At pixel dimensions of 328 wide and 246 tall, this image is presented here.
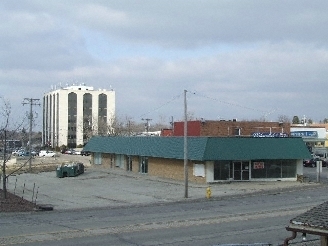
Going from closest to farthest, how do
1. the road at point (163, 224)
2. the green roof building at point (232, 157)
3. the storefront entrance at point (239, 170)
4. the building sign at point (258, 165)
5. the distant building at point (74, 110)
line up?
the road at point (163, 224)
the green roof building at point (232, 157)
the storefront entrance at point (239, 170)
the building sign at point (258, 165)
the distant building at point (74, 110)

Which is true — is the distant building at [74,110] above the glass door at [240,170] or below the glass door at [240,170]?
above

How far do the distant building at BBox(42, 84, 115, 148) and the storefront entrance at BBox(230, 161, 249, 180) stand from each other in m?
120

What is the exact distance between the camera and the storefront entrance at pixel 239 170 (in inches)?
1908

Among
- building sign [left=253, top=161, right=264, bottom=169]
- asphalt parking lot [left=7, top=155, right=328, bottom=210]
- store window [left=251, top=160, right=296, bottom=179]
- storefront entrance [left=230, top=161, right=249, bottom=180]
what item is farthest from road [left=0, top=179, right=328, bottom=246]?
store window [left=251, top=160, right=296, bottom=179]

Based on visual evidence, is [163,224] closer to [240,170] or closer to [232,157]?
[232,157]

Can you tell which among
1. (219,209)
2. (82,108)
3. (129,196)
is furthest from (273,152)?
(82,108)

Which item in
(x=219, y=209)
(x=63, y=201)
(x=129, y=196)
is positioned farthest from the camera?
(x=129, y=196)

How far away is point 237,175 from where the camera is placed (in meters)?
48.7

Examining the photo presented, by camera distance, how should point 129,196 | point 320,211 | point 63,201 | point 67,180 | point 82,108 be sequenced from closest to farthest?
point 320,211 < point 63,201 < point 129,196 < point 67,180 < point 82,108

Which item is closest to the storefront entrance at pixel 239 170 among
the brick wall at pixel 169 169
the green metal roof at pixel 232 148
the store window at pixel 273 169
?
the store window at pixel 273 169

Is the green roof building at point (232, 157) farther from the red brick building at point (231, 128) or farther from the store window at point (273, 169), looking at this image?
the red brick building at point (231, 128)

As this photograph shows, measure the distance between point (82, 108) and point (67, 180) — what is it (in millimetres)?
120001

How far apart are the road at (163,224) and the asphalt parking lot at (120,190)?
3.79m

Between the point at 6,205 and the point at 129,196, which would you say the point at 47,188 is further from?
the point at 6,205
